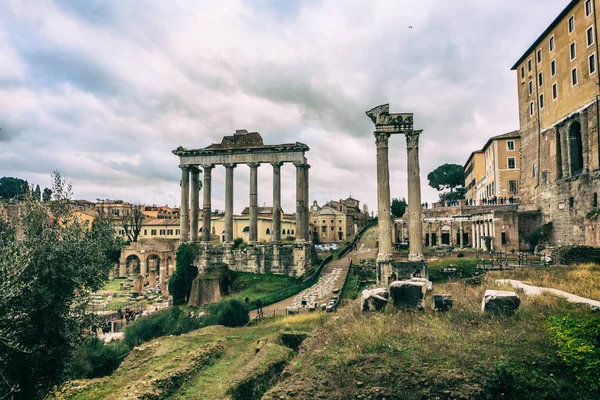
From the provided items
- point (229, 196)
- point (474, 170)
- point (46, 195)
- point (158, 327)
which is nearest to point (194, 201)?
point (229, 196)

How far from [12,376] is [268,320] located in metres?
10.1

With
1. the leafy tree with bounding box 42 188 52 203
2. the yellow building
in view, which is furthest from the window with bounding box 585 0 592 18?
the leafy tree with bounding box 42 188 52 203

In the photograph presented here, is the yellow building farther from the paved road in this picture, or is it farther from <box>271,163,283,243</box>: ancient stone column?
<box>271,163,283,243</box>: ancient stone column

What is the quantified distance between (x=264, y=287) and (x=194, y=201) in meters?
9.53

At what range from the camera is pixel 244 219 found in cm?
4584

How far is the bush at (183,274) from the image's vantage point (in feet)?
84.8

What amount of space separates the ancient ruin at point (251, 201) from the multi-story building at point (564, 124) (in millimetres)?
18035

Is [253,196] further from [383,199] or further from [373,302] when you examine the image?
[373,302]

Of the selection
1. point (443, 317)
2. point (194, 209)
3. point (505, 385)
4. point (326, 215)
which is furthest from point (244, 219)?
point (505, 385)

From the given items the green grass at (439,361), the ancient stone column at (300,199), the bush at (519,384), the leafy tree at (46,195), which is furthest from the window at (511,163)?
the leafy tree at (46,195)

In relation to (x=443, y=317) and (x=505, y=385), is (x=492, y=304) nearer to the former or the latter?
(x=443, y=317)

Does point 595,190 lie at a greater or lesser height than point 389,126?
lesser

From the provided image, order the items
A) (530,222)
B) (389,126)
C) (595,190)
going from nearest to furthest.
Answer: (389,126) < (595,190) < (530,222)

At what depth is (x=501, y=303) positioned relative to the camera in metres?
8.77
